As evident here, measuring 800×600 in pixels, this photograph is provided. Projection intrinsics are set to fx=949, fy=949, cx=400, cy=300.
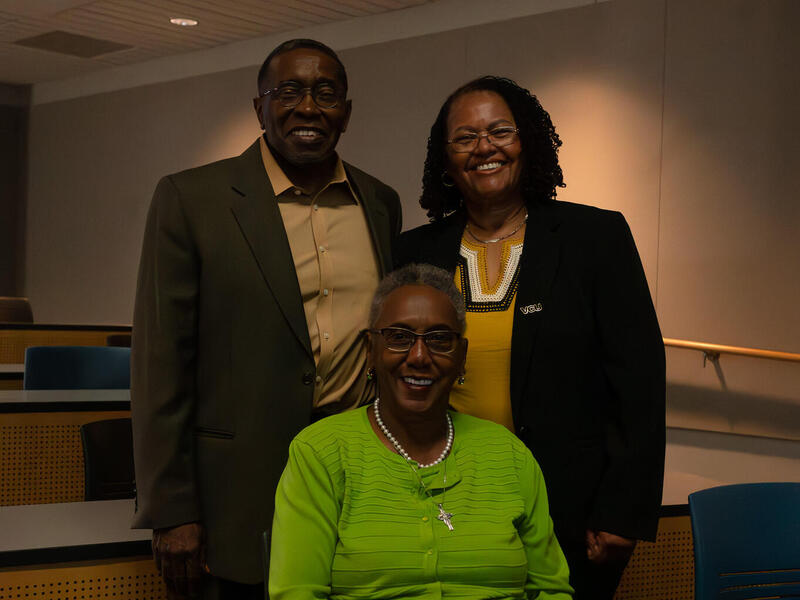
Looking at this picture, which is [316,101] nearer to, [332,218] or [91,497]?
[332,218]

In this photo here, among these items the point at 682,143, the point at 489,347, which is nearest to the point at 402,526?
the point at 489,347

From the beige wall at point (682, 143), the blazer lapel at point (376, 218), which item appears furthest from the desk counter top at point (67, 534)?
the beige wall at point (682, 143)

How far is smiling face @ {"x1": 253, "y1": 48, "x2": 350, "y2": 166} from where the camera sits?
2125 millimetres

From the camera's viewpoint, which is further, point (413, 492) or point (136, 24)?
point (136, 24)

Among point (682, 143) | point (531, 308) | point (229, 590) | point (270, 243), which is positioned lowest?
point (229, 590)

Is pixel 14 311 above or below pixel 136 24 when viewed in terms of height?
below

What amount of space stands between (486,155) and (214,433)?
869 millimetres

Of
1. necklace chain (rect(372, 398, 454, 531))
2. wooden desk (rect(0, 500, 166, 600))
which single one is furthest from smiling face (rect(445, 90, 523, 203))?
wooden desk (rect(0, 500, 166, 600))

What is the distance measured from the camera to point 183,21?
800 centimetres

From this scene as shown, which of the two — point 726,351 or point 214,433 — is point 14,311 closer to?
point 726,351

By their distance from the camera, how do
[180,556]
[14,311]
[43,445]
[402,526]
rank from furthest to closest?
[14,311]
[43,445]
[180,556]
[402,526]

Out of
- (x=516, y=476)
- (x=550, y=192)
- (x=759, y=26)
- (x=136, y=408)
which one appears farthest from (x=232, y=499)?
(x=759, y=26)

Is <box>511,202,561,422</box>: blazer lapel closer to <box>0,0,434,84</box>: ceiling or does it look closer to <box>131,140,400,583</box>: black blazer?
<box>131,140,400,583</box>: black blazer

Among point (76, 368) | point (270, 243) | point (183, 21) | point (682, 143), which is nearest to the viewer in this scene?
point (270, 243)
